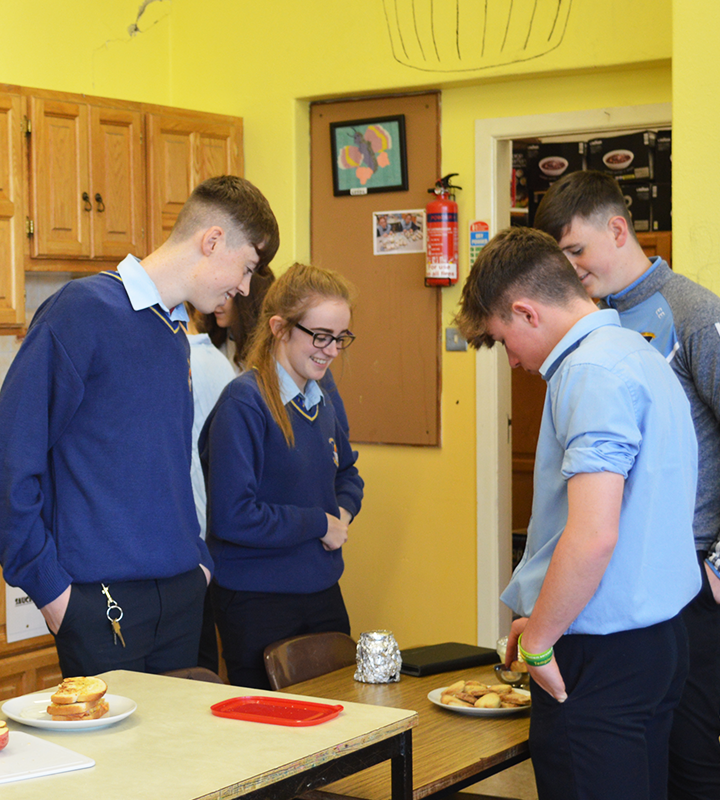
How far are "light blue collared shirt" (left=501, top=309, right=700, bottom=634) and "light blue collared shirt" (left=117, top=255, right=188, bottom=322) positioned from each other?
2.81ft

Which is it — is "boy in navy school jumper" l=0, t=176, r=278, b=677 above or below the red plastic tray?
above

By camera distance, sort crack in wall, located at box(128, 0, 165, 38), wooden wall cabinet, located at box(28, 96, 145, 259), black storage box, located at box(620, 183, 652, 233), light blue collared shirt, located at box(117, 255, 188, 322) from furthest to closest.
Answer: black storage box, located at box(620, 183, 652, 233) < crack in wall, located at box(128, 0, 165, 38) < wooden wall cabinet, located at box(28, 96, 145, 259) < light blue collared shirt, located at box(117, 255, 188, 322)

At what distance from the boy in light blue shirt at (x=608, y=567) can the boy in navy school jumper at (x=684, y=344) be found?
0.42 m

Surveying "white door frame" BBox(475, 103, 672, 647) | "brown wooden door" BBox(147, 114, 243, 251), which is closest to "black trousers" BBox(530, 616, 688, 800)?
"white door frame" BBox(475, 103, 672, 647)

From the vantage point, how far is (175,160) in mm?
4082

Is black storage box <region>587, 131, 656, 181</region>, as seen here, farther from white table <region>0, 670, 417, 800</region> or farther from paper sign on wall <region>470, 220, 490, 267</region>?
white table <region>0, 670, 417, 800</region>

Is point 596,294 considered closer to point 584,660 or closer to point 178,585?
point 584,660

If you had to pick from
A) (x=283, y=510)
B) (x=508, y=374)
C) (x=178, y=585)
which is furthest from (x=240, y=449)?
(x=508, y=374)

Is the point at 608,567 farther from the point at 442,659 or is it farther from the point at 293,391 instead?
the point at 293,391

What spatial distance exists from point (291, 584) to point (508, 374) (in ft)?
5.98

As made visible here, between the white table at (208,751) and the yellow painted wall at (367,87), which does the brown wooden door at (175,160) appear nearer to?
the yellow painted wall at (367,87)

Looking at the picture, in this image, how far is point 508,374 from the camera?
4156 mm

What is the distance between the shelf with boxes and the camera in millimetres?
4770

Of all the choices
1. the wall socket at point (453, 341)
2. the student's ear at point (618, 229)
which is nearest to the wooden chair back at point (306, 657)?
the student's ear at point (618, 229)
